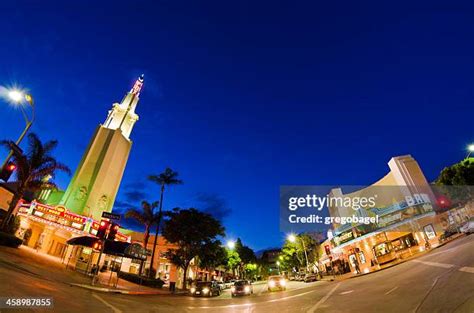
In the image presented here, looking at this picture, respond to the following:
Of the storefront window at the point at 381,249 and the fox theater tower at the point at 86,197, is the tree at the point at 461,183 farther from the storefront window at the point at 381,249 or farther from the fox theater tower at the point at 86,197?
the fox theater tower at the point at 86,197

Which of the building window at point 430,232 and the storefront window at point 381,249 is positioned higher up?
the building window at point 430,232

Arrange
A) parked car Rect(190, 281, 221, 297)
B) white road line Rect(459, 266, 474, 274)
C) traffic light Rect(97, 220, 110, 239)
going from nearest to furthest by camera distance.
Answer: white road line Rect(459, 266, 474, 274), traffic light Rect(97, 220, 110, 239), parked car Rect(190, 281, 221, 297)

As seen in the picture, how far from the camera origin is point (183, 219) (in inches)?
1455

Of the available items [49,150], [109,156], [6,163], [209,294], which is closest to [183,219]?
[209,294]

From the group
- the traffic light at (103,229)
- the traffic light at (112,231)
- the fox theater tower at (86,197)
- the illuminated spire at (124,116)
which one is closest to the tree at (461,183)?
the traffic light at (112,231)

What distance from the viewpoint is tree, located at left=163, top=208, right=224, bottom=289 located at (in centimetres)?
3672

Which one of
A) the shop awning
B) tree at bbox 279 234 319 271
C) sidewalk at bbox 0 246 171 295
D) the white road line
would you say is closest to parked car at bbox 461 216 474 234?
the white road line

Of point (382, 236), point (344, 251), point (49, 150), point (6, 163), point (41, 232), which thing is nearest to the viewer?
point (6, 163)

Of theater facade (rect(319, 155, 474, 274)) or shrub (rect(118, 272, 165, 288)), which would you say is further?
theater facade (rect(319, 155, 474, 274))

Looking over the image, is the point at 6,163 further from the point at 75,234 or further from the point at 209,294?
the point at 75,234

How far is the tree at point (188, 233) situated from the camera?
120ft

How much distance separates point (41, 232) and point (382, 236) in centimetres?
5029

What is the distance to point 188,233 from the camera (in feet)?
120

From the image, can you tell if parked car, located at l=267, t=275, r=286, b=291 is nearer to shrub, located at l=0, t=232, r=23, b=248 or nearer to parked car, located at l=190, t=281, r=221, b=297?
parked car, located at l=190, t=281, r=221, b=297
